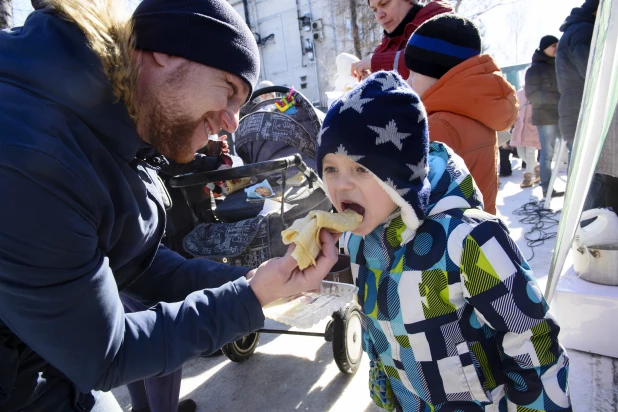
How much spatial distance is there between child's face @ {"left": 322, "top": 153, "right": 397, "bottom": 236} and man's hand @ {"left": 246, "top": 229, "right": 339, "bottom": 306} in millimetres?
→ 121

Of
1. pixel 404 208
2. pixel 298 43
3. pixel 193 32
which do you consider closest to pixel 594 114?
pixel 404 208

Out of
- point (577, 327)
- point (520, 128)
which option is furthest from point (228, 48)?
point (520, 128)

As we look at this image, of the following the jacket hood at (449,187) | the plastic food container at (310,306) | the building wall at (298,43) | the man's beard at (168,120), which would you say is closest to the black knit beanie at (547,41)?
the jacket hood at (449,187)

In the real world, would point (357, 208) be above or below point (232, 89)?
below

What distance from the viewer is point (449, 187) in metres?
1.38

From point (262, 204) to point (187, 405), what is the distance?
1.42m

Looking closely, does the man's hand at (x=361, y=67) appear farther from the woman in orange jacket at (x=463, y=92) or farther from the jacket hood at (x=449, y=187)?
the jacket hood at (x=449, y=187)

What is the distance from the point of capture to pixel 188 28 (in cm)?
133

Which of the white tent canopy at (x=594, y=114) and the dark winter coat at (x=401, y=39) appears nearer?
the white tent canopy at (x=594, y=114)

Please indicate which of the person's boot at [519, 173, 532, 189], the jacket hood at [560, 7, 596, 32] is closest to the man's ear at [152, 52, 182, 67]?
the jacket hood at [560, 7, 596, 32]

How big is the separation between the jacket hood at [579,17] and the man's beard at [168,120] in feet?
13.6

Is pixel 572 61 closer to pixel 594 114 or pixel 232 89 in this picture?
pixel 594 114

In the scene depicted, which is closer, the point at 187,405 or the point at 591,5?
the point at 187,405

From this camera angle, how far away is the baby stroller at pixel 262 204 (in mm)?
2652
